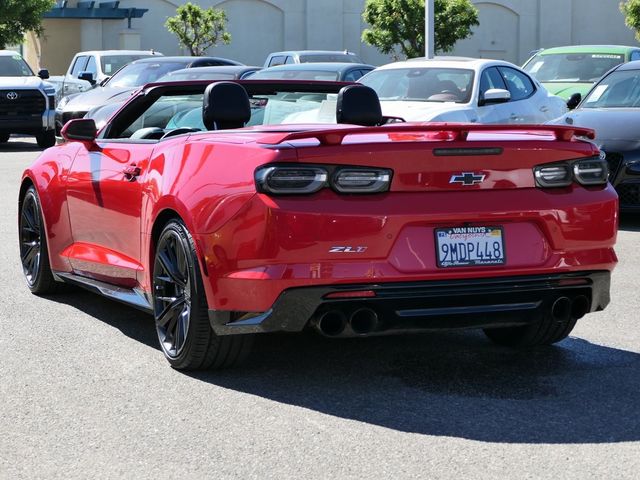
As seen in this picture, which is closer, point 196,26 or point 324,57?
point 324,57

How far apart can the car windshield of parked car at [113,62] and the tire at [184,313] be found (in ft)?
74.9

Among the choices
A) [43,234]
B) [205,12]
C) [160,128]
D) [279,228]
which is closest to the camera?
[279,228]

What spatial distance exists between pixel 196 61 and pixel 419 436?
1740 centimetres

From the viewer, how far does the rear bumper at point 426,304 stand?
547 centimetres

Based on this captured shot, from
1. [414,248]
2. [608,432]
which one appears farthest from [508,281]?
[608,432]

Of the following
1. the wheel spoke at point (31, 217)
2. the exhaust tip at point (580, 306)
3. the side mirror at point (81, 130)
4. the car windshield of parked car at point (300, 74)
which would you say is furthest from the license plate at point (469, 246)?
the car windshield of parked car at point (300, 74)

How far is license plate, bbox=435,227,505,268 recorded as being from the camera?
561 cm

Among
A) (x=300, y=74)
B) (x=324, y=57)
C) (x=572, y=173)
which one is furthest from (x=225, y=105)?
(x=324, y=57)

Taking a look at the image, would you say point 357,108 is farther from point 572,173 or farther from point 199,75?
point 199,75

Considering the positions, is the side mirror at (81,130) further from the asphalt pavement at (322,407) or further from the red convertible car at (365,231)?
the asphalt pavement at (322,407)

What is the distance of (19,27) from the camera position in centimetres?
3831

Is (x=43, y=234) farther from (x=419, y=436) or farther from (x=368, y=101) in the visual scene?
(x=419, y=436)

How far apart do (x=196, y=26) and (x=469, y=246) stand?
40.9 meters

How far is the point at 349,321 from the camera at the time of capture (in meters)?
5.52
